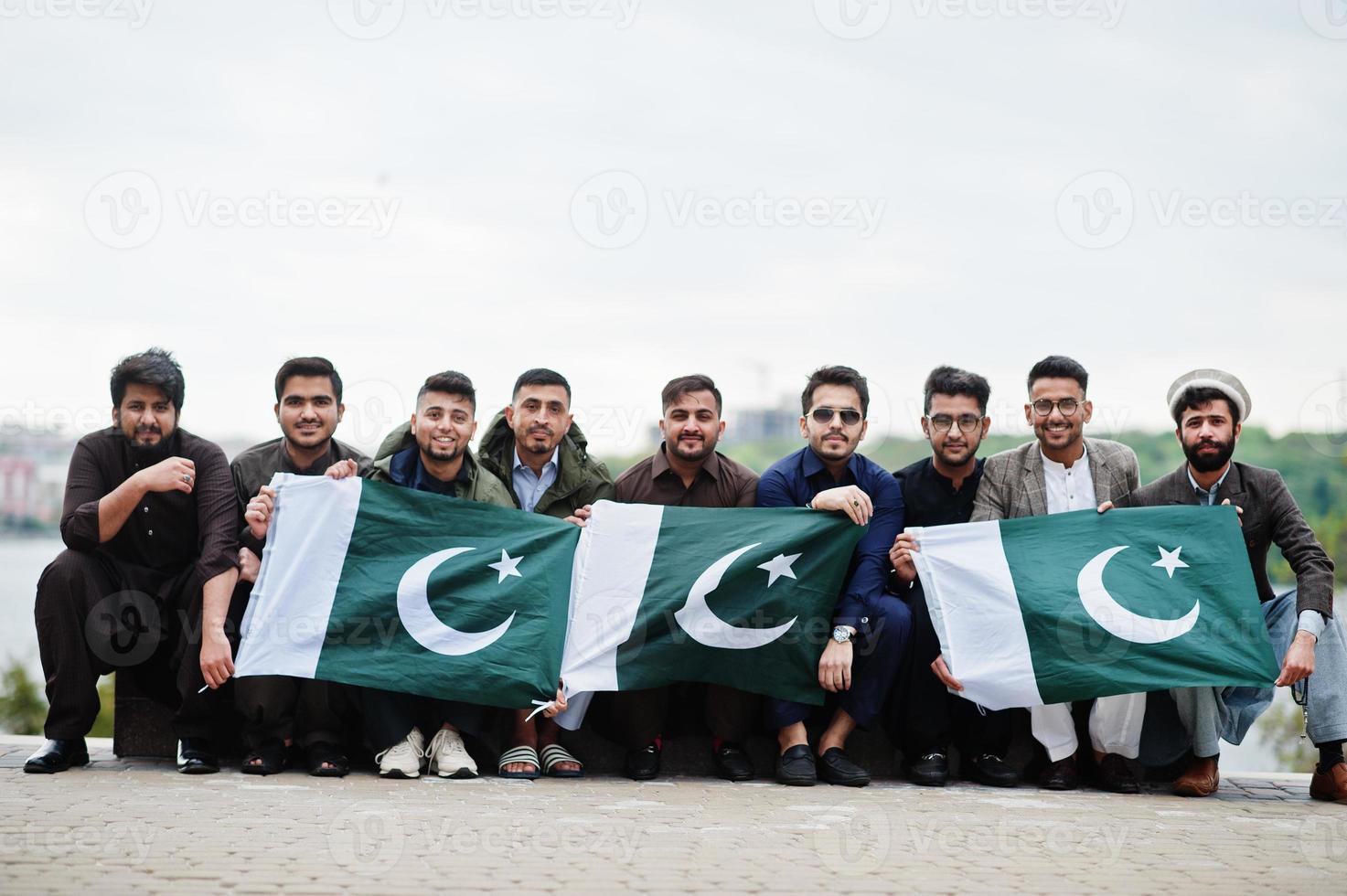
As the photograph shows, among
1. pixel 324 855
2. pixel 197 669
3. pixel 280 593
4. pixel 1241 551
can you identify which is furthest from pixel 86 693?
pixel 1241 551

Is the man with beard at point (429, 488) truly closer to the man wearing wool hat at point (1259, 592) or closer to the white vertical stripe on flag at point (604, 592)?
the white vertical stripe on flag at point (604, 592)

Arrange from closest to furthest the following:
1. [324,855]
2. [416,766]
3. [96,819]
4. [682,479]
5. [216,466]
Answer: [324,855] < [96,819] < [416,766] < [216,466] < [682,479]

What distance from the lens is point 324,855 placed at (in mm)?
4543

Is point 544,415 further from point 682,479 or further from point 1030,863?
point 1030,863

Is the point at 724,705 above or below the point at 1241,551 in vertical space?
below

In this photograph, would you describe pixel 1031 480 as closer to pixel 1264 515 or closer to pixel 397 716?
pixel 1264 515

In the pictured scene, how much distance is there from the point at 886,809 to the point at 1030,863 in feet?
3.71

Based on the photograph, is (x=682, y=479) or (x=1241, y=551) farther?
(x=682, y=479)

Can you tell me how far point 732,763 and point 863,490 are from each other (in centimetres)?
175

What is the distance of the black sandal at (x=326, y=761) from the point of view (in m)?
6.42

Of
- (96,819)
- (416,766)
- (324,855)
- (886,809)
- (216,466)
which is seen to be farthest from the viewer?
(216,466)

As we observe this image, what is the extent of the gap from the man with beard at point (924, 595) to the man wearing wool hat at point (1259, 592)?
0.99 metres

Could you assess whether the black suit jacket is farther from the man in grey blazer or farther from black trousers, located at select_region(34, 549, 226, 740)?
black trousers, located at select_region(34, 549, 226, 740)

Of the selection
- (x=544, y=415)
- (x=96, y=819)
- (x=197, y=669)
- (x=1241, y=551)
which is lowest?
(x=96, y=819)
